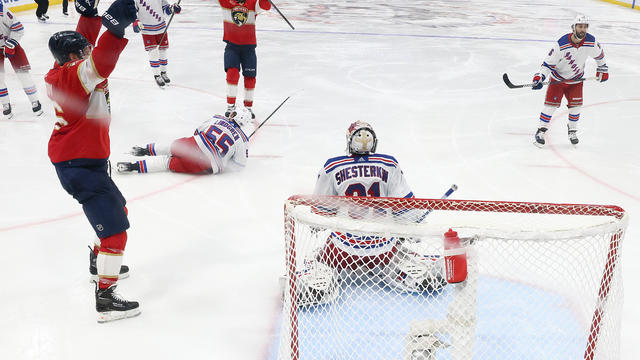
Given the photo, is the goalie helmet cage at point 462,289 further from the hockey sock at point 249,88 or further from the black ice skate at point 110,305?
the hockey sock at point 249,88

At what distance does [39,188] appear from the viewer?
14.0 ft

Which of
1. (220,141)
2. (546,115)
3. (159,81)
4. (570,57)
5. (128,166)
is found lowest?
(128,166)

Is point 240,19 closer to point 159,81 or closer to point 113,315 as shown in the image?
point 159,81

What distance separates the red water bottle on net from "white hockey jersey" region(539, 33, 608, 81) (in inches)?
149

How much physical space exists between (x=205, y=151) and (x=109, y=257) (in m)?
1.83

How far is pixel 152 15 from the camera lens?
675 cm

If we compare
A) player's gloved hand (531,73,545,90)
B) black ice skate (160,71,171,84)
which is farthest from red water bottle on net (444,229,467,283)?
black ice skate (160,71,171,84)

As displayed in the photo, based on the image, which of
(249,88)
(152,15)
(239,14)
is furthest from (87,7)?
(152,15)

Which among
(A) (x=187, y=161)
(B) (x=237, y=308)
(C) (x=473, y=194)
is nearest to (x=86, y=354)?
(B) (x=237, y=308)

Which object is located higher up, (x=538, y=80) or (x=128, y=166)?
(x=538, y=80)

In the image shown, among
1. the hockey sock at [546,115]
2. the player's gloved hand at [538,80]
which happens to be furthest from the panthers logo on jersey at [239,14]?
the hockey sock at [546,115]

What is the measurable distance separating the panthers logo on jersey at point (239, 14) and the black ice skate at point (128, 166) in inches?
74.3

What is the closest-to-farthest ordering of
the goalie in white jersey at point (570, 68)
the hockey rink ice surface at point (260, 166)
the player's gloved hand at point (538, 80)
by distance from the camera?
the hockey rink ice surface at point (260, 166)
the goalie in white jersey at point (570, 68)
the player's gloved hand at point (538, 80)

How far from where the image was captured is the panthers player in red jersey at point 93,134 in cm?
227
